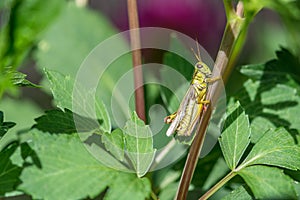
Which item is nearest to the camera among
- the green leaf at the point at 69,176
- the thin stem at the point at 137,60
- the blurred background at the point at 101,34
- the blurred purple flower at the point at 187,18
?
the green leaf at the point at 69,176

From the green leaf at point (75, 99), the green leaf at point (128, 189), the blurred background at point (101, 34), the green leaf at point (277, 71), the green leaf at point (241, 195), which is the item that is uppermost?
the blurred background at point (101, 34)

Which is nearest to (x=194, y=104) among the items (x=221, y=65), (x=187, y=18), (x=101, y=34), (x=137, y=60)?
(x=221, y=65)

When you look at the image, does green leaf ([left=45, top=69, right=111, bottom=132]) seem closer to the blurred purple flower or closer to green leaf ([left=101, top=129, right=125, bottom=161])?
green leaf ([left=101, top=129, right=125, bottom=161])

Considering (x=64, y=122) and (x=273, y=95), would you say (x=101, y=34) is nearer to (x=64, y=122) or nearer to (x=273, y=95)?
(x=273, y=95)

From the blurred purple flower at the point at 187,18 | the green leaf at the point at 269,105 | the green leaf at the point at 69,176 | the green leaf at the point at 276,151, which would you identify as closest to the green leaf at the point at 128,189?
the green leaf at the point at 69,176

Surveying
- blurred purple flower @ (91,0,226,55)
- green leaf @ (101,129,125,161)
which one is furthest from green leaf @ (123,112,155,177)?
blurred purple flower @ (91,0,226,55)

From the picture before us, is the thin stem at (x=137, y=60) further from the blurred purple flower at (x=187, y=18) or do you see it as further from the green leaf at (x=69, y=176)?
the blurred purple flower at (x=187, y=18)

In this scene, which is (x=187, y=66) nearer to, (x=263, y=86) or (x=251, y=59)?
(x=263, y=86)

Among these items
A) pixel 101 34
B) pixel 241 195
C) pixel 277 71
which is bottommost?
pixel 241 195
